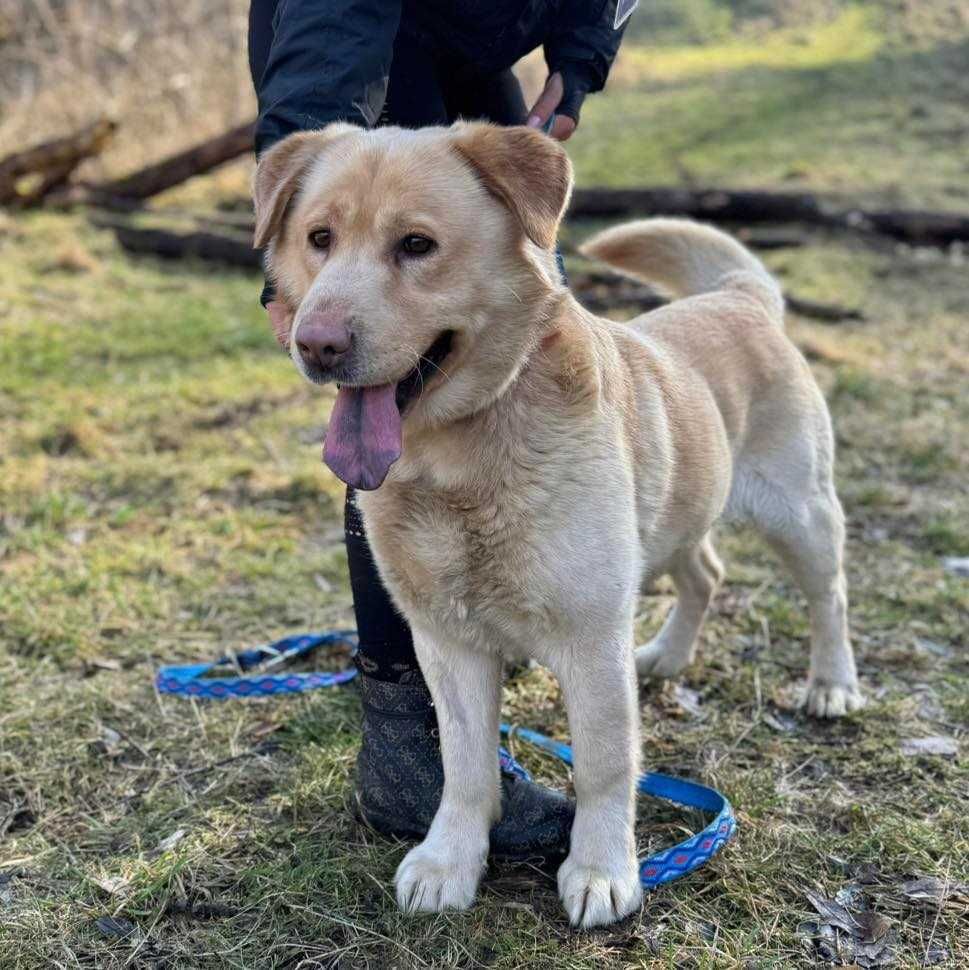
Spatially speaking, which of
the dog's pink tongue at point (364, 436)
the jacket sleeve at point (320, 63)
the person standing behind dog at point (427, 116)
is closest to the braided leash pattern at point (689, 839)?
the person standing behind dog at point (427, 116)

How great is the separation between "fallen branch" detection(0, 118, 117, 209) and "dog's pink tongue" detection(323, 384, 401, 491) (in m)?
9.06

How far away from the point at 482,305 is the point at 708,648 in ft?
6.09

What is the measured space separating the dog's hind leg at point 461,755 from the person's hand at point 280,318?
71 centimetres

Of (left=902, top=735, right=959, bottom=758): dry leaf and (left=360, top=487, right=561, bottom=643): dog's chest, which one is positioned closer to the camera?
(left=360, top=487, right=561, bottom=643): dog's chest

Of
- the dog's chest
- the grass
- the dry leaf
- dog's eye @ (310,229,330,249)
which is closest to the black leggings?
the dog's chest

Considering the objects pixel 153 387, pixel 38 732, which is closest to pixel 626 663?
pixel 38 732

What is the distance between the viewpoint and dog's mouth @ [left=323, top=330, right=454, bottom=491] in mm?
2059

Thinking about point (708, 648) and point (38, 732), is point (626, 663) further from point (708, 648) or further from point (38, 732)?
point (38, 732)

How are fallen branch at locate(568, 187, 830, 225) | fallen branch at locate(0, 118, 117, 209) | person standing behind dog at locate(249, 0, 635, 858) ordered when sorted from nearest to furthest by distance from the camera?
person standing behind dog at locate(249, 0, 635, 858) < fallen branch at locate(568, 187, 830, 225) < fallen branch at locate(0, 118, 117, 209)

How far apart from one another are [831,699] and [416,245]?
1906 mm

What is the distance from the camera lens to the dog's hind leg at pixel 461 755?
7.95ft

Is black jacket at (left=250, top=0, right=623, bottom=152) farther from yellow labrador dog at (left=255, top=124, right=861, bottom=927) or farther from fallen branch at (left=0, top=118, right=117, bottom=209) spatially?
fallen branch at (left=0, top=118, right=117, bottom=209)

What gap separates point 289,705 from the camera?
3.27 m

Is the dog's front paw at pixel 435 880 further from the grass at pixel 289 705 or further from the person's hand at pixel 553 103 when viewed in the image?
the person's hand at pixel 553 103
